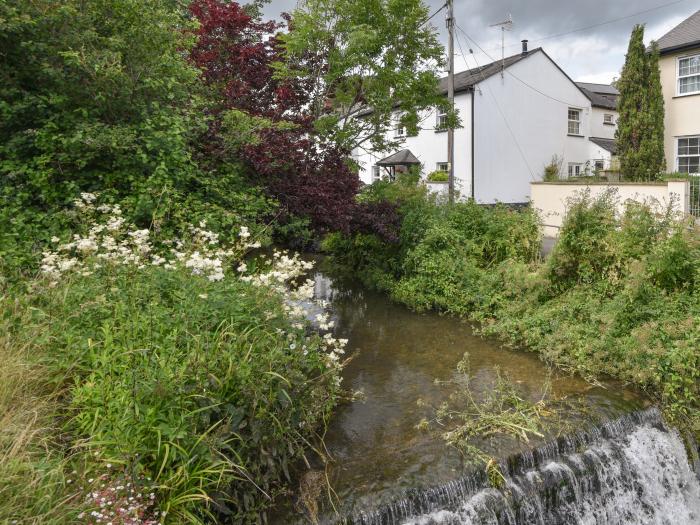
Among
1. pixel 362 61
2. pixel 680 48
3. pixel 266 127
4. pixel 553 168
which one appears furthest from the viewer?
pixel 553 168

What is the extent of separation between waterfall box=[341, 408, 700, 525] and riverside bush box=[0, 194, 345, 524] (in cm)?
112

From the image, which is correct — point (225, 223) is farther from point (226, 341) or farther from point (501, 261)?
point (501, 261)

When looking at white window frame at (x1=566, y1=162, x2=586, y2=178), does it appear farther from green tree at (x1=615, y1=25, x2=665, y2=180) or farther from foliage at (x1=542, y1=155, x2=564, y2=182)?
green tree at (x1=615, y1=25, x2=665, y2=180)

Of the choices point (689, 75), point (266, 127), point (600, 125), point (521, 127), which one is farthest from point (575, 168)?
point (266, 127)

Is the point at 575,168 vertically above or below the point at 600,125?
below

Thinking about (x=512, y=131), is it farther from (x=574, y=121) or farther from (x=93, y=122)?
(x=93, y=122)

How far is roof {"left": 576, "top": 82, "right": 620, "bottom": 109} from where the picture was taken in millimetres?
24391

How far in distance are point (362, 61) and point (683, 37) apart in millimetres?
13673

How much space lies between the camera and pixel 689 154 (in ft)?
57.0

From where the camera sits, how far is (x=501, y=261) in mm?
10695

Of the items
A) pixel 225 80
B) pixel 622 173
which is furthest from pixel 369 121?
pixel 622 173

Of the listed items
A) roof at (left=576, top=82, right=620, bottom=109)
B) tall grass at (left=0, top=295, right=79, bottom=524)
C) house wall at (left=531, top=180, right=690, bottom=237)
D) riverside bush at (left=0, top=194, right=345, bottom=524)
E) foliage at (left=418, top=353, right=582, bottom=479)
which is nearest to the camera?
tall grass at (left=0, top=295, right=79, bottom=524)

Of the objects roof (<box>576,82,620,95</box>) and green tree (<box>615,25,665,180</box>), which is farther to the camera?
roof (<box>576,82,620,95</box>)

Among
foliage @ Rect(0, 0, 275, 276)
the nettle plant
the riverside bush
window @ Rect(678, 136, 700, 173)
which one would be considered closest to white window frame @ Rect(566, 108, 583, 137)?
window @ Rect(678, 136, 700, 173)
